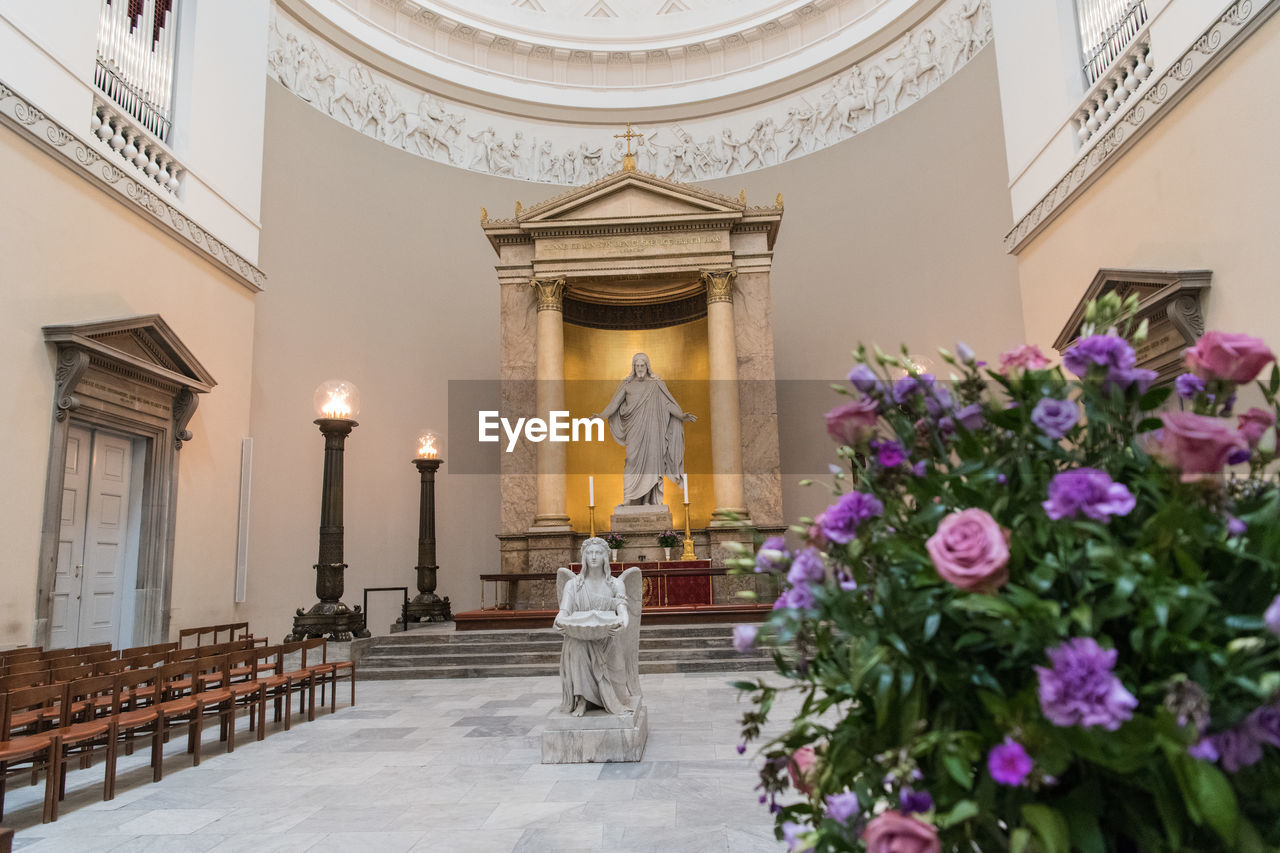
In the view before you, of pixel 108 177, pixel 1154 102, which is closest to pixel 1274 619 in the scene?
pixel 1154 102

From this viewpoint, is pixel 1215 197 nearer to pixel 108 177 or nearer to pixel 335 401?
pixel 335 401

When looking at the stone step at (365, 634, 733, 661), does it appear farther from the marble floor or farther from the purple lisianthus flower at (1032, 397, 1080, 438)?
the purple lisianthus flower at (1032, 397, 1080, 438)

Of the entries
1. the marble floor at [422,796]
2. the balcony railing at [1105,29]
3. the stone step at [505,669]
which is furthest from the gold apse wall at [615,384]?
the marble floor at [422,796]

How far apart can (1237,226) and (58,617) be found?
1195 cm

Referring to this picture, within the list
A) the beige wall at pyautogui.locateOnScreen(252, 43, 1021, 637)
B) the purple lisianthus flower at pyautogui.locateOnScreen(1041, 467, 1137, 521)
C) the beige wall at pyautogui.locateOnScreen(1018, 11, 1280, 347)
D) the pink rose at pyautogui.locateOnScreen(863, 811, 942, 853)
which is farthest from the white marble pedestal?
the beige wall at pyautogui.locateOnScreen(252, 43, 1021, 637)

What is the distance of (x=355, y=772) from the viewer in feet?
18.0

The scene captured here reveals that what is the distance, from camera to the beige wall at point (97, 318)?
314 inches

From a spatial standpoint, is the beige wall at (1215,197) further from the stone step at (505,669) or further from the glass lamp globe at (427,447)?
the glass lamp globe at (427,447)

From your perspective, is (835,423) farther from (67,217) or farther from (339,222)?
(339,222)

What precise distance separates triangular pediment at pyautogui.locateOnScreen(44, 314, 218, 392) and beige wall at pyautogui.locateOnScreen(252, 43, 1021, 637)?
9.17 feet

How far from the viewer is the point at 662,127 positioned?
17844mm

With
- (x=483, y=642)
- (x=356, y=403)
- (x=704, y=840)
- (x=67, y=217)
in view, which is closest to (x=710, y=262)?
(x=356, y=403)

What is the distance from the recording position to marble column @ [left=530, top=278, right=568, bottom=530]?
1314 centimetres

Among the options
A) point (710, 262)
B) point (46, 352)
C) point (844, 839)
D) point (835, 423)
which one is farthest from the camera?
point (710, 262)
